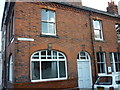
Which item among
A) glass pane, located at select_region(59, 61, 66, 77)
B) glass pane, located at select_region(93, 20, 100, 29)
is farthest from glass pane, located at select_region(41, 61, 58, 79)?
glass pane, located at select_region(93, 20, 100, 29)

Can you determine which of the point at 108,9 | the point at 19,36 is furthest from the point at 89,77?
the point at 108,9

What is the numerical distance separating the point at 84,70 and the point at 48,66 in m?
3.19

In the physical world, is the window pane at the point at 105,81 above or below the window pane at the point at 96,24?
below

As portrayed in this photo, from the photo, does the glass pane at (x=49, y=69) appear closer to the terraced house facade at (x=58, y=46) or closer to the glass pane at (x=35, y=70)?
the terraced house facade at (x=58, y=46)

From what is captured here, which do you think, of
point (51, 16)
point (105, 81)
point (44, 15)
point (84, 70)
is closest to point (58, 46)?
point (51, 16)

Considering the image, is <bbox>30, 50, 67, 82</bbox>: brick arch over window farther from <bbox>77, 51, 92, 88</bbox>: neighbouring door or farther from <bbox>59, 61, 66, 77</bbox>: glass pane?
<bbox>77, 51, 92, 88</bbox>: neighbouring door

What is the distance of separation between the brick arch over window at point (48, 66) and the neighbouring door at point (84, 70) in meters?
1.44

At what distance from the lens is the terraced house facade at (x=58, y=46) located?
814 cm

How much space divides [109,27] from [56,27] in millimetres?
5743

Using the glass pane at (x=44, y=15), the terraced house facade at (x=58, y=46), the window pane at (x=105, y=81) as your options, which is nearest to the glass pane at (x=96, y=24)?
the terraced house facade at (x=58, y=46)

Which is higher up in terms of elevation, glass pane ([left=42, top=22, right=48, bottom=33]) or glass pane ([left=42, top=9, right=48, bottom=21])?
glass pane ([left=42, top=9, right=48, bottom=21])

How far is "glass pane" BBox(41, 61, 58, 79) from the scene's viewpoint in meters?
8.63

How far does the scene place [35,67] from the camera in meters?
8.39

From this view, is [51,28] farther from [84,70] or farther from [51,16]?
[84,70]
